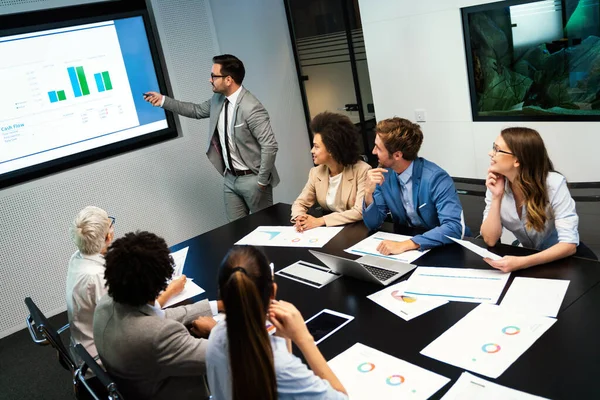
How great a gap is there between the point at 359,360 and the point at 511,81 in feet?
9.46

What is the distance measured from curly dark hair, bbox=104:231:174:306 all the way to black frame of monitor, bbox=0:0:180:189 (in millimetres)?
2835

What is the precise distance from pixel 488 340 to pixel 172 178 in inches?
149

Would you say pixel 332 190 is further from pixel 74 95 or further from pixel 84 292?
pixel 74 95

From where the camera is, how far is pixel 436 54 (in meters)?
4.34

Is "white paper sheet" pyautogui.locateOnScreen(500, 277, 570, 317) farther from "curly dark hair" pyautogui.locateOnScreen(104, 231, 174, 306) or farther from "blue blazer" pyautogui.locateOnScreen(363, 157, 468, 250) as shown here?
"curly dark hair" pyautogui.locateOnScreen(104, 231, 174, 306)

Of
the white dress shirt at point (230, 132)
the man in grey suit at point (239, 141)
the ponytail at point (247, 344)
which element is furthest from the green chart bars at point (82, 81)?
the ponytail at point (247, 344)

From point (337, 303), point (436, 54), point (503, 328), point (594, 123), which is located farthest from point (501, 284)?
point (436, 54)

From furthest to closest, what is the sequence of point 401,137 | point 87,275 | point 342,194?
1. point 342,194
2. point 401,137
3. point 87,275

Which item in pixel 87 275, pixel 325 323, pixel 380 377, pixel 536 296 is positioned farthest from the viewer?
pixel 87 275

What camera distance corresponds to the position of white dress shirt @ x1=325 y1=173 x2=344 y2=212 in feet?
11.3

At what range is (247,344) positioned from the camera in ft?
4.54

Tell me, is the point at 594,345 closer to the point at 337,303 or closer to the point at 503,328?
the point at 503,328

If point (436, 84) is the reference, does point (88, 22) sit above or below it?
above

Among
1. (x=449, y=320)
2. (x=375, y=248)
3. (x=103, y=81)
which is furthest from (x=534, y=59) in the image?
(x=103, y=81)
